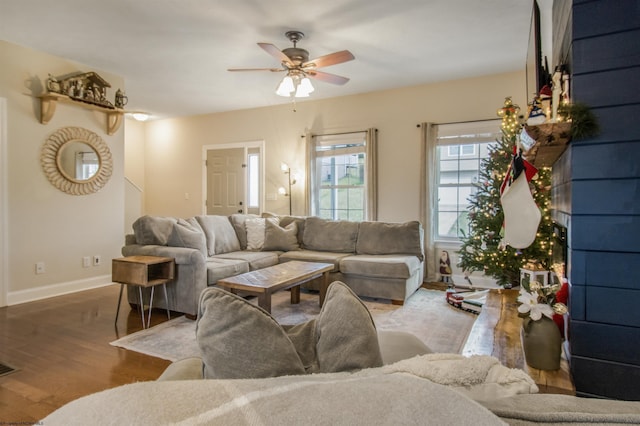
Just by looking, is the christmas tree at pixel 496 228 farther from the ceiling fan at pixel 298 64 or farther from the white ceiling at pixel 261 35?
the ceiling fan at pixel 298 64

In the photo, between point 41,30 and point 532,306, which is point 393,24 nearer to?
point 532,306

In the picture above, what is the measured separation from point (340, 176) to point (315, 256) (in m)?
1.86

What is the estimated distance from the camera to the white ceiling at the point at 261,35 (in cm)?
305

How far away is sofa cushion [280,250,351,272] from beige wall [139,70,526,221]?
130 centimetres

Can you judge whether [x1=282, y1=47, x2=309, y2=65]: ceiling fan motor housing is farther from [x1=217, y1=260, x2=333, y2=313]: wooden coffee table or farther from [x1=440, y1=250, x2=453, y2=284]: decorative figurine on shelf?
[x1=440, y1=250, x2=453, y2=284]: decorative figurine on shelf

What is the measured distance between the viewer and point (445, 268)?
16.3 feet

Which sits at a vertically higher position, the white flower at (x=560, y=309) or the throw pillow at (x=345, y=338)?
the throw pillow at (x=345, y=338)

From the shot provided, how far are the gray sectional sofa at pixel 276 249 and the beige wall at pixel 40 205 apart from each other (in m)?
1.07

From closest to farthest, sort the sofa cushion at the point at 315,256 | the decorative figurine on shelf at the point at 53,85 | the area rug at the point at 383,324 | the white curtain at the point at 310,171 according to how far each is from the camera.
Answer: the area rug at the point at 383,324, the decorative figurine on shelf at the point at 53,85, the sofa cushion at the point at 315,256, the white curtain at the point at 310,171

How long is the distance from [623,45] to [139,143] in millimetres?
7843

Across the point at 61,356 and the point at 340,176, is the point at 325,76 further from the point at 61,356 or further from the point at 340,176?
the point at 61,356

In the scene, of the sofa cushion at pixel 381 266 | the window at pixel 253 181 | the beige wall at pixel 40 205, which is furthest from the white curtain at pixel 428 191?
the beige wall at pixel 40 205

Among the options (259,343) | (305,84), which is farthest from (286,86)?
(259,343)

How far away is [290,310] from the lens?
12.3ft
